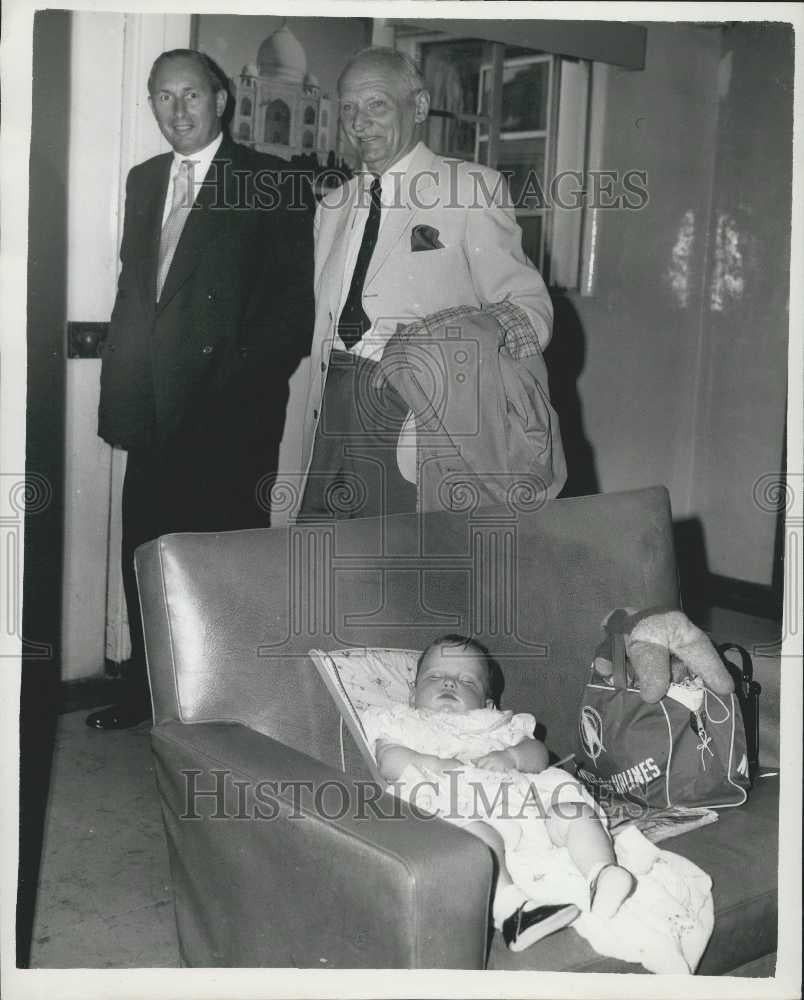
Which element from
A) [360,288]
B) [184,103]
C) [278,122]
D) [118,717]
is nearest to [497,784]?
[360,288]

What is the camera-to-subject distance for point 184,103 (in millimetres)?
3119

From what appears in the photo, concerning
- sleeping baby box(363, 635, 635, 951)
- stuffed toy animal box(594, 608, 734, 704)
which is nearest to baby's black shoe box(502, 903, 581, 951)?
sleeping baby box(363, 635, 635, 951)

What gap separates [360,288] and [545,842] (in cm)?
134

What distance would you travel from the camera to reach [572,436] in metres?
4.79

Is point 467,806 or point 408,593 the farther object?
point 408,593

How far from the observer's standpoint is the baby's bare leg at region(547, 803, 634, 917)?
1565 mm

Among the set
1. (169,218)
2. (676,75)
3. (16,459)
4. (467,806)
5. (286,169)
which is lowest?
(467,806)

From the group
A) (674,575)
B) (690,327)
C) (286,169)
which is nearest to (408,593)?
(674,575)

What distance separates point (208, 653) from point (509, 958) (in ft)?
2.03

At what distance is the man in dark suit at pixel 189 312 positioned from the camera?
311cm

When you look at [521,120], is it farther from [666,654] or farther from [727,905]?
[727,905]

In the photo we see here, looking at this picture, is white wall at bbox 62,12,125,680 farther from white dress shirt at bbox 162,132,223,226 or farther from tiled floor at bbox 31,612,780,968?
tiled floor at bbox 31,612,780,968

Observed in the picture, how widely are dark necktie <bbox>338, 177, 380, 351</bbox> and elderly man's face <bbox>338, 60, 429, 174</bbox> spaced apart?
7cm

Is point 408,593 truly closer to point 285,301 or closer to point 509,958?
point 509,958
